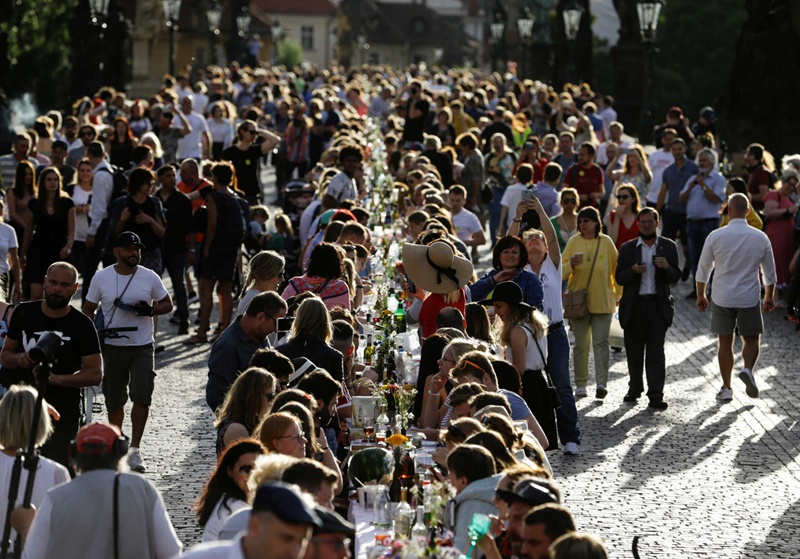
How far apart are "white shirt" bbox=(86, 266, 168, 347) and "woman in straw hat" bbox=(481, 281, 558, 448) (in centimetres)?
244

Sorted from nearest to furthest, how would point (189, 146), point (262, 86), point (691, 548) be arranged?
point (691, 548), point (189, 146), point (262, 86)

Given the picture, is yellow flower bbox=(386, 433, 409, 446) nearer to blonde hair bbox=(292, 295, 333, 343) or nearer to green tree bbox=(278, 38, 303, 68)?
blonde hair bbox=(292, 295, 333, 343)

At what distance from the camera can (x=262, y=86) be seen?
41.7 m

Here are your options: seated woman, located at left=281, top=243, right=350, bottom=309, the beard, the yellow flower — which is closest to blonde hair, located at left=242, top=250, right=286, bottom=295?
seated woman, located at left=281, top=243, right=350, bottom=309

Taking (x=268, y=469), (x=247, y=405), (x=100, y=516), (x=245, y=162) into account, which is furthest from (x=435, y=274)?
(x=245, y=162)

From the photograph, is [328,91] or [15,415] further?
[328,91]

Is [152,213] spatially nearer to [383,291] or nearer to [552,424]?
[383,291]

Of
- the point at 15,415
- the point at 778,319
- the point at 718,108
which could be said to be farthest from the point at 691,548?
the point at 718,108

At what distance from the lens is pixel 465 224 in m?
19.9

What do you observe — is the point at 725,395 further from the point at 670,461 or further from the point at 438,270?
the point at 438,270

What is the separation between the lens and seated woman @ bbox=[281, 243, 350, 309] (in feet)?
43.4

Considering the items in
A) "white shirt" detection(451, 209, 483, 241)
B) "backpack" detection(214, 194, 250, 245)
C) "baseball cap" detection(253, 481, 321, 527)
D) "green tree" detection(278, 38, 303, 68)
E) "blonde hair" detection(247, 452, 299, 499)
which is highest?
"baseball cap" detection(253, 481, 321, 527)

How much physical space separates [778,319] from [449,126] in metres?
9.59

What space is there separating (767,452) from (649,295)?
223cm
